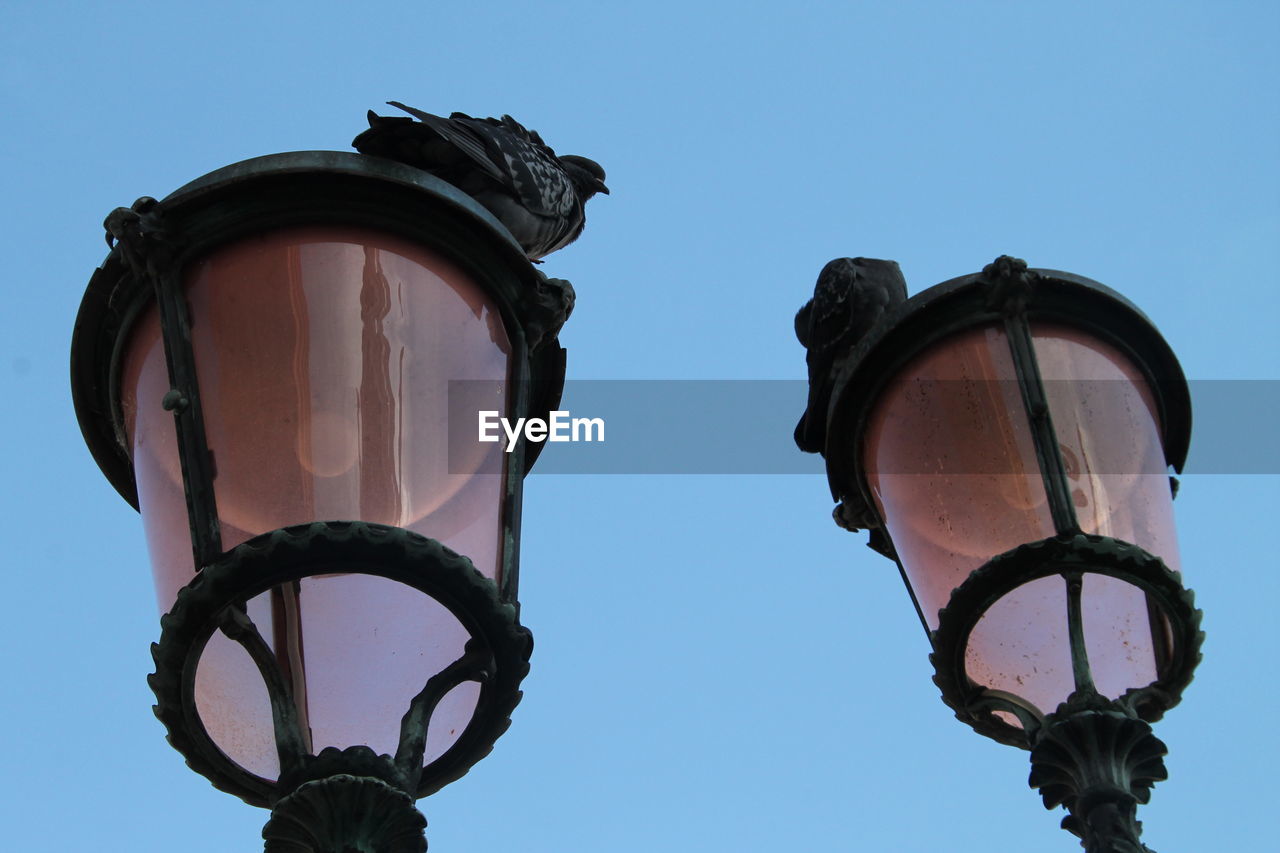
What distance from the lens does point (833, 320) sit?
17.4 feet

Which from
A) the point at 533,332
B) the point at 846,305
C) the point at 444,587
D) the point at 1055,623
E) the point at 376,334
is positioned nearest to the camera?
the point at 444,587

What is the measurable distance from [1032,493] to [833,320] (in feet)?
2.99

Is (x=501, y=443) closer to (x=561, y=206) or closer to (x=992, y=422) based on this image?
(x=561, y=206)

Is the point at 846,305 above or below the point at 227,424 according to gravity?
above

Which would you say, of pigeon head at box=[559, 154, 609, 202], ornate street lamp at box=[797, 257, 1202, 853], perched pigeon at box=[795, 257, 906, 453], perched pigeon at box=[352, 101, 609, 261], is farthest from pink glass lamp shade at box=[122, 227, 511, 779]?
perched pigeon at box=[795, 257, 906, 453]

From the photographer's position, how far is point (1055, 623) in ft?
15.2

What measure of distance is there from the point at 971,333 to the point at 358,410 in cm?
175

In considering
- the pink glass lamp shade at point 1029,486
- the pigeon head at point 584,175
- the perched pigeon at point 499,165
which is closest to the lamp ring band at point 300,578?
the perched pigeon at point 499,165

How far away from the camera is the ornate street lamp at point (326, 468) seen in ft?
11.7

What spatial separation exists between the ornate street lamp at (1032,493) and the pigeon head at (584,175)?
2.31ft

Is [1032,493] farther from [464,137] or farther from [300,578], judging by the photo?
[300,578]

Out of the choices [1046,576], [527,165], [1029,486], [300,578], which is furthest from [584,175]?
[300,578]

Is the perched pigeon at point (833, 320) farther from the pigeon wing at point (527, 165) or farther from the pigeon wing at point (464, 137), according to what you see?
the pigeon wing at point (464, 137)

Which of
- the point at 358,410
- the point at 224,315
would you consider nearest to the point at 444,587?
the point at 358,410
